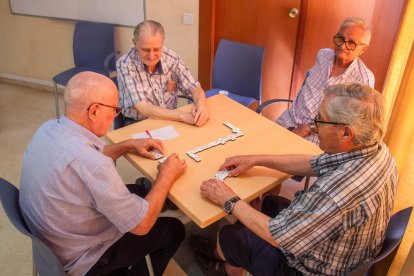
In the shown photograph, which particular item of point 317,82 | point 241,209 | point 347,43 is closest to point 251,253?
point 241,209

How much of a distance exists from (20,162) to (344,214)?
303 centimetres

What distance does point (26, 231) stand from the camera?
4.55 ft

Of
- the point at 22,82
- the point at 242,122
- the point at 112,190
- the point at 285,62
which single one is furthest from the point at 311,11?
the point at 22,82

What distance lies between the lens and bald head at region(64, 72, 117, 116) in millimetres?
1559

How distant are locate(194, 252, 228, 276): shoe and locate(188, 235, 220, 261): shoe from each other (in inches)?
0.9

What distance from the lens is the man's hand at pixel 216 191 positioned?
1647mm

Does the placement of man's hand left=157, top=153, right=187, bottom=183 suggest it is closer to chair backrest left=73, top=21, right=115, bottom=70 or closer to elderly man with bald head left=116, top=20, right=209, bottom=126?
elderly man with bald head left=116, top=20, right=209, bottom=126

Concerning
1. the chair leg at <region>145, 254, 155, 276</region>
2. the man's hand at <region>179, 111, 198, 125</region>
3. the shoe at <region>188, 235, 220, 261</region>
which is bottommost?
the shoe at <region>188, 235, 220, 261</region>

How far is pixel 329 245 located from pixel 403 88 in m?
0.96

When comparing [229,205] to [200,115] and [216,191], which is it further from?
[200,115]

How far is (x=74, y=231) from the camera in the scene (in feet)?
5.11

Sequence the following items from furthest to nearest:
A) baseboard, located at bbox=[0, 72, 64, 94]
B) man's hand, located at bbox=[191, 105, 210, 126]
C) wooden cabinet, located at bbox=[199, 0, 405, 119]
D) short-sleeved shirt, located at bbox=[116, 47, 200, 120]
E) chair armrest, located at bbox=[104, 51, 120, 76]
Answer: baseboard, located at bbox=[0, 72, 64, 94] → chair armrest, located at bbox=[104, 51, 120, 76] → wooden cabinet, located at bbox=[199, 0, 405, 119] → short-sleeved shirt, located at bbox=[116, 47, 200, 120] → man's hand, located at bbox=[191, 105, 210, 126]

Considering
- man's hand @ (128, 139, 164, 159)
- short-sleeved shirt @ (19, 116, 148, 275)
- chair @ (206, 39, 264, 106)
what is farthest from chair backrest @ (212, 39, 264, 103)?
short-sleeved shirt @ (19, 116, 148, 275)

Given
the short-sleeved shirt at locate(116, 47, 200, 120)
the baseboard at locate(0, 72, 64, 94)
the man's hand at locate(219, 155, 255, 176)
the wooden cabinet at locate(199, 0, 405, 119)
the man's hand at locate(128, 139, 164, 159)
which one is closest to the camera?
the man's hand at locate(219, 155, 255, 176)
